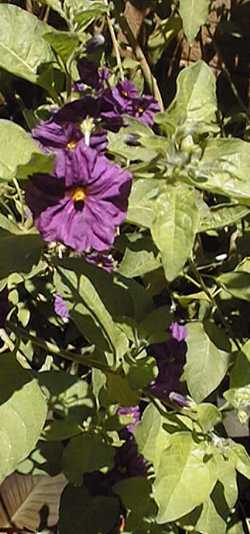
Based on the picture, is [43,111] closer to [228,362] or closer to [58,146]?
[58,146]

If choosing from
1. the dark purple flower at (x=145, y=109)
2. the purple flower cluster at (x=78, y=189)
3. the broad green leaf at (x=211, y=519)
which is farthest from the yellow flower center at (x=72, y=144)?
the broad green leaf at (x=211, y=519)

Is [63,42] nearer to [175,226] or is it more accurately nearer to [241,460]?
[175,226]

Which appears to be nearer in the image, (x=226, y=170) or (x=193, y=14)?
(x=226, y=170)

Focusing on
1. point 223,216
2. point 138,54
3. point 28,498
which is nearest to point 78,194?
point 223,216

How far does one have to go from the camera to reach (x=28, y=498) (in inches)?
84.2

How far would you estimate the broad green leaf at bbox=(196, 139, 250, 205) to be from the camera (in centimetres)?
108

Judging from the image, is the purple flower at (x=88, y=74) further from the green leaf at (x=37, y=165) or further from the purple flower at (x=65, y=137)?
the green leaf at (x=37, y=165)

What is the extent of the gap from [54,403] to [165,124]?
600mm

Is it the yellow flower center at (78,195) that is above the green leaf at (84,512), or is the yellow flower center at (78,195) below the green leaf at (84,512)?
above

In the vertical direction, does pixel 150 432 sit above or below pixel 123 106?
below

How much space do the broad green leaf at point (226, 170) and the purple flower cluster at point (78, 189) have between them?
83mm

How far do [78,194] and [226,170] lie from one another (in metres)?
0.16

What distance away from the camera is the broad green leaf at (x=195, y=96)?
1170 millimetres

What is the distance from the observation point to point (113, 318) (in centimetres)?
135
